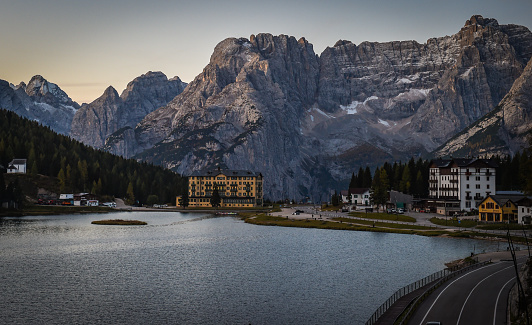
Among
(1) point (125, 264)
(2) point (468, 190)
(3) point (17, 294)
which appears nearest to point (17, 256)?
(1) point (125, 264)

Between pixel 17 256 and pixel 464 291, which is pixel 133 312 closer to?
pixel 464 291

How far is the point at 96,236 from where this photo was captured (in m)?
130

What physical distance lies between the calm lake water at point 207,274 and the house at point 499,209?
2591 centimetres

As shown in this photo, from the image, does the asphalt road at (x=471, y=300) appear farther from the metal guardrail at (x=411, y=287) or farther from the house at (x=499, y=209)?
the house at (x=499, y=209)

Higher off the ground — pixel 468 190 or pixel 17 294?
pixel 468 190

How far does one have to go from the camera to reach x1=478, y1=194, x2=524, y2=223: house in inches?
5374

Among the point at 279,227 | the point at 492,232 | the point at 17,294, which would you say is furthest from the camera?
the point at 279,227

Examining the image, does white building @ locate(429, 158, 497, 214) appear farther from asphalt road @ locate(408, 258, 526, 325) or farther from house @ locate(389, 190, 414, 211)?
asphalt road @ locate(408, 258, 526, 325)

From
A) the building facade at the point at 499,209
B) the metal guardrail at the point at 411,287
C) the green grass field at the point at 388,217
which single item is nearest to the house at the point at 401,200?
the green grass field at the point at 388,217

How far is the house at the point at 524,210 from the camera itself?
12778 centimetres

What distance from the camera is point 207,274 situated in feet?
268

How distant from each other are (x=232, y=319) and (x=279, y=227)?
352 ft

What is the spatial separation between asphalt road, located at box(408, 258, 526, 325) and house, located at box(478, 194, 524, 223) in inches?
2750

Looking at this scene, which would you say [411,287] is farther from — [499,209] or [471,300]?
[499,209]
